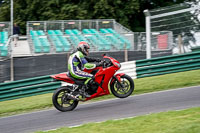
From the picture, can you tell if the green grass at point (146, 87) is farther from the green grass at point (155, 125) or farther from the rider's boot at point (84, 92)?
the green grass at point (155, 125)

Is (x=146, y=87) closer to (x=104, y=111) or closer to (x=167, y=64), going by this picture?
(x=167, y=64)

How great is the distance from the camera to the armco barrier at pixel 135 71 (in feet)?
40.8

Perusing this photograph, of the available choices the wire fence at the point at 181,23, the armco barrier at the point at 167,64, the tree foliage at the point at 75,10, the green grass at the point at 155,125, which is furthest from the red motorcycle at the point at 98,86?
the tree foliage at the point at 75,10

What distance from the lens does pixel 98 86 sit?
28.5 feet

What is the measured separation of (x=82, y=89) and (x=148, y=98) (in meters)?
1.82

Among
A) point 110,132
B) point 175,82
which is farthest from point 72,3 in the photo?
point 110,132

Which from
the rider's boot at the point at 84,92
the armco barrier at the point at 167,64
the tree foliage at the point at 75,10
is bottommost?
the rider's boot at the point at 84,92

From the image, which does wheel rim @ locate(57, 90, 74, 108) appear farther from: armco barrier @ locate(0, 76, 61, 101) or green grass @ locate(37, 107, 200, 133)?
armco barrier @ locate(0, 76, 61, 101)

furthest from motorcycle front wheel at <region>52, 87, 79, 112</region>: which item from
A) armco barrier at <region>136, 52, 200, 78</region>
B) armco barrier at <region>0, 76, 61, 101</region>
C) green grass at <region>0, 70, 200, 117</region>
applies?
armco barrier at <region>136, 52, 200, 78</region>

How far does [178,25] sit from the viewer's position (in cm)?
1328

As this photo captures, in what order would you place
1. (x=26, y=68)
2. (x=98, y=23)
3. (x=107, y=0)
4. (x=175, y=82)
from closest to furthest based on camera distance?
1. (x=175, y=82)
2. (x=26, y=68)
3. (x=98, y=23)
4. (x=107, y=0)

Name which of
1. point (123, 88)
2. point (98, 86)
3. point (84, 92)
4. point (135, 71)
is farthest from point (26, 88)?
point (123, 88)

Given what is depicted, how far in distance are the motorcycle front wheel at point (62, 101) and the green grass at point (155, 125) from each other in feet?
6.72

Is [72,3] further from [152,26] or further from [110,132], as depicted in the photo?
[110,132]
